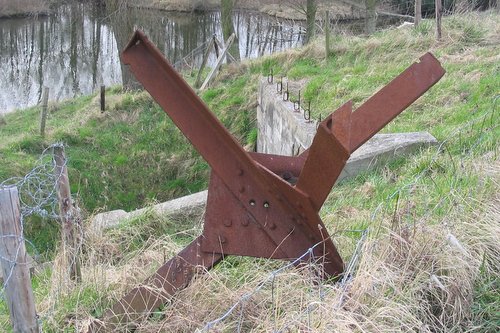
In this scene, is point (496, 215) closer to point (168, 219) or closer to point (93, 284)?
point (93, 284)

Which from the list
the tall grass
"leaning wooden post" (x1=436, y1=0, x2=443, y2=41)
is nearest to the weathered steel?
"leaning wooden post" (x1=436, y1=0, x2=443, y2=41)

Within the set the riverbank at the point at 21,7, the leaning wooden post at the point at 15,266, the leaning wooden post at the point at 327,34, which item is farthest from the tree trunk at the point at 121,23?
the riverbank at the point at 21,7

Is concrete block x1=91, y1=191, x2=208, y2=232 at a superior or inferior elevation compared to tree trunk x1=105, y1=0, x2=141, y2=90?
inferior

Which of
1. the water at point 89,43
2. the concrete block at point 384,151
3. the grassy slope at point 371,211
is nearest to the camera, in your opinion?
the grassy slope at point 371,211

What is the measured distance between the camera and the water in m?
20.5

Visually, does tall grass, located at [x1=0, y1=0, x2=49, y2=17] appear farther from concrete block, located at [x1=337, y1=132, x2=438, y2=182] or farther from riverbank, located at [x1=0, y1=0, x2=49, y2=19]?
concrete block, located at [x1=337, y1=132, x2=438, y2=182]

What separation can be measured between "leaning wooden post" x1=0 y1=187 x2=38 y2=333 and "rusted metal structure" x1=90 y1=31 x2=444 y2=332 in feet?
1.38

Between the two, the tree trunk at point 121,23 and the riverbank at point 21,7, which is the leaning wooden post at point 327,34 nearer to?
the tree trunk at point 121,23

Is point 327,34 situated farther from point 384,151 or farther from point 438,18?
point 384,151

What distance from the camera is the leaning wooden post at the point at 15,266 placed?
8.96ft

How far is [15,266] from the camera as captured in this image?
2.85 metres

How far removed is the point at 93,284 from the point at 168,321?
772mm

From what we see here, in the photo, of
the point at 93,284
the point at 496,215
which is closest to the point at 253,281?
the point at 93,284

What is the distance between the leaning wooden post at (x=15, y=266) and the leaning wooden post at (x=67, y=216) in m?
0.97
